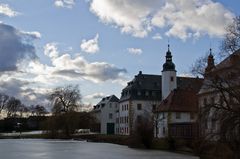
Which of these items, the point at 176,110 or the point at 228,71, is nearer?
the point at 228,71

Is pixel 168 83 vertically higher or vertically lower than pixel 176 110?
higher

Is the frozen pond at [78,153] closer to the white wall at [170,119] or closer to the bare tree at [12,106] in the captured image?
the white wall at [170,119]

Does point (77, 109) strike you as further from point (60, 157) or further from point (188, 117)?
point (60, 157)

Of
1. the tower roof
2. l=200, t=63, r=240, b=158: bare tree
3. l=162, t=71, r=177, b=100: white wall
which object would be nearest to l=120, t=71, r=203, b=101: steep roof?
l=162, t=71, r=177, b=100: white wall

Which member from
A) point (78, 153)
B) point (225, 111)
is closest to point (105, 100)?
point (78, 153)

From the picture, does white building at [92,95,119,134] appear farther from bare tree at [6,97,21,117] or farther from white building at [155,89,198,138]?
white building at [155,89,198,138]

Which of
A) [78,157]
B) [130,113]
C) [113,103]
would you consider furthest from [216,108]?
[113,103]

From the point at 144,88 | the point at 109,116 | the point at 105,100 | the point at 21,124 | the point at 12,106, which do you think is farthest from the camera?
the point at 12,106

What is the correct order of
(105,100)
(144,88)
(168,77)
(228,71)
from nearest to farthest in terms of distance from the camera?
(228,71), (168,77), (144,88), (105,100)

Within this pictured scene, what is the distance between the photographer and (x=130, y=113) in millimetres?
100938

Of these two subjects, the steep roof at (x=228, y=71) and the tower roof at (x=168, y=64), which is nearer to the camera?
the steep roof at (x=228, y=71)

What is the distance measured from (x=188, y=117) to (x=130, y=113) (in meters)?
24.6

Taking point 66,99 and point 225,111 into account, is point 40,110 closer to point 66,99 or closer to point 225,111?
point 66,99

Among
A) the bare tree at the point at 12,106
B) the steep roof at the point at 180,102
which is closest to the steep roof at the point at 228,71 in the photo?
the steep roof at the point at 180,102
